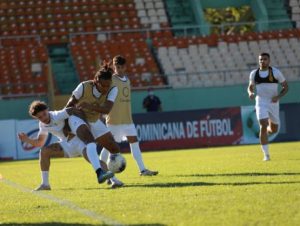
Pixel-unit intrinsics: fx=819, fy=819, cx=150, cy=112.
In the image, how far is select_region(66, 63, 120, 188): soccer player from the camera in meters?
12.5

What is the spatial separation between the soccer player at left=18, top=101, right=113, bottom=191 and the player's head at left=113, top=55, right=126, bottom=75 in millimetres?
2199

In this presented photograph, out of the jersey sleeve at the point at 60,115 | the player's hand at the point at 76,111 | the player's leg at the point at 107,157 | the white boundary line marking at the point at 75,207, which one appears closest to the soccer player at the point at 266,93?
the player's leg at the point at 107,157

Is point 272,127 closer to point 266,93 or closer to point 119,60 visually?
point 266,93

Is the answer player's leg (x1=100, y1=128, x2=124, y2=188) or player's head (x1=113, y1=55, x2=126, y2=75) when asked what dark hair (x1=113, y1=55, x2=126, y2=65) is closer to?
player's head (x1=113, y1=55, x2=126, y2=75)

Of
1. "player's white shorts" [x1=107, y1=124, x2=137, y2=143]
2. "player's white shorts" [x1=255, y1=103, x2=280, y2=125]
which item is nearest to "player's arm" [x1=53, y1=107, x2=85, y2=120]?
"player's white shorts" [x1=107, y1=124, x2=137, y2=143]

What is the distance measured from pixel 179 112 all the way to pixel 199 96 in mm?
5398

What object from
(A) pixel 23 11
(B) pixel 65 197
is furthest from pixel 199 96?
(B) pixel 65 197

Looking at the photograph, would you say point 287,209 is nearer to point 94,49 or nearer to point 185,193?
point 185,193

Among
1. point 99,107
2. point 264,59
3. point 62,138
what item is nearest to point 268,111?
point 264,59

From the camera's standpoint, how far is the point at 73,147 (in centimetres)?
1279

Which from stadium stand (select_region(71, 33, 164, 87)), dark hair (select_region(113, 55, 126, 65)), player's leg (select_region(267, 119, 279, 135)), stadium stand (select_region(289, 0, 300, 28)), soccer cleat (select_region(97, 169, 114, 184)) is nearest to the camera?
soccer cleat (select_region(97, 169, 114, 184))

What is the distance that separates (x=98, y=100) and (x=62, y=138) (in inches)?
32.7

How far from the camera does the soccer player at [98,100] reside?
1245cm

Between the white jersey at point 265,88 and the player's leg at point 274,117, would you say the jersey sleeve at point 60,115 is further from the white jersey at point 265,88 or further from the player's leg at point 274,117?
the player's leg at point 274,117
